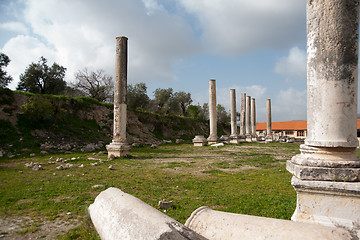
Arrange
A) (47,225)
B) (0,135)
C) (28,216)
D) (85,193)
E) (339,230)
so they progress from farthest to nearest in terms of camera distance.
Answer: (0,135)
(85,193)
(28,216)
(47,225)
(339,230)

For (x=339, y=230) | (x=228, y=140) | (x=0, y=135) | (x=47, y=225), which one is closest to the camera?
(x=339, y=230)

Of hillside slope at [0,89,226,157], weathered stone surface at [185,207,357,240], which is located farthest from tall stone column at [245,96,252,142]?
weathered stone surface at [185,207,357,240]

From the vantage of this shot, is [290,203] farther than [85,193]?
No

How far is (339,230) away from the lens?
2496 mm

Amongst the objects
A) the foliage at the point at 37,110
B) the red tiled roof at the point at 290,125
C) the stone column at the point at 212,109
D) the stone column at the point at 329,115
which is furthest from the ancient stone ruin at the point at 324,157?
the red tiled roof at the point at 290,125

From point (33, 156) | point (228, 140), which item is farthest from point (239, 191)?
point (228, 140)

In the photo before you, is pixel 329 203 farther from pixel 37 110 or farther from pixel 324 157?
pixel 37 110

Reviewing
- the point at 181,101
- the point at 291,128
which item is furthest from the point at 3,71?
the point at 291,128

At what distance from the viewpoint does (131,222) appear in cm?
294

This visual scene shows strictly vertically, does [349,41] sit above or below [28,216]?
above

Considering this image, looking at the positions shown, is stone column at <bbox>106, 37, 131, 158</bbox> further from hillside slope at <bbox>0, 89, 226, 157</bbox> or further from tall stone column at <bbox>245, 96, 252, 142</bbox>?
tall stone column at <bbox>245, 96, 252, 142</bbox>

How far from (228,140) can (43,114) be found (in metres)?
16.8

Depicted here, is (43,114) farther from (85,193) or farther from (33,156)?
(85,193)

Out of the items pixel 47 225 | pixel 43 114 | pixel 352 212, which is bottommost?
pixel 47 225
